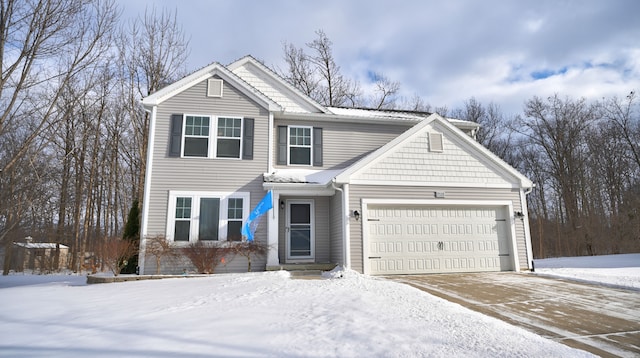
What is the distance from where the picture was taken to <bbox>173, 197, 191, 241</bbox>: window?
9859 millimetres

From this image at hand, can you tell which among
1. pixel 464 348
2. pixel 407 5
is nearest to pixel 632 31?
pixel 407 5

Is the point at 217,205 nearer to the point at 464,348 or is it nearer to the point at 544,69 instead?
the point at 464,348

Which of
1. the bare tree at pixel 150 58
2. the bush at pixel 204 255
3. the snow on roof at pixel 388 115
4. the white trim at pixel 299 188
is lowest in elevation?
the bush at pixel 204 255

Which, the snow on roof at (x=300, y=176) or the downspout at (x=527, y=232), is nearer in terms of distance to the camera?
the downspout at (x=527, y=232)

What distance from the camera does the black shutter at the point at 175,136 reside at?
10.4 m

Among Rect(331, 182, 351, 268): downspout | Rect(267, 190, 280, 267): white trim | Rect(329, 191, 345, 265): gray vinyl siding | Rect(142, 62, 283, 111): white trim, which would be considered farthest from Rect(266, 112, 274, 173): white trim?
Rect(331, 182, 351, 268): downspout

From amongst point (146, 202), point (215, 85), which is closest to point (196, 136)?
point (215, 85)

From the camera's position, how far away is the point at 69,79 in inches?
375

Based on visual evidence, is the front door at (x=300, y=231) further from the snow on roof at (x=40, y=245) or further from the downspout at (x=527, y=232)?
the snow on roof at (x=40, y=245)

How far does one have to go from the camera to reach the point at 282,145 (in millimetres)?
11633

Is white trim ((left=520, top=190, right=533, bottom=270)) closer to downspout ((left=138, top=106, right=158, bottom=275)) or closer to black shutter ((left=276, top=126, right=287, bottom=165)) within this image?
black shutter ((left=276, top=126, right=287, bottom=165))

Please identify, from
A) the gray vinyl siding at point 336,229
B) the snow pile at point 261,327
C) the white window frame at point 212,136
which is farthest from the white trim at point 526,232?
the white window frame at point 212,136

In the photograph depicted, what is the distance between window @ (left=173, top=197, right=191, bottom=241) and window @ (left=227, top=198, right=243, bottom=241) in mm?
1126

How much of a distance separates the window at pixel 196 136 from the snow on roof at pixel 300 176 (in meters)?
2.09
